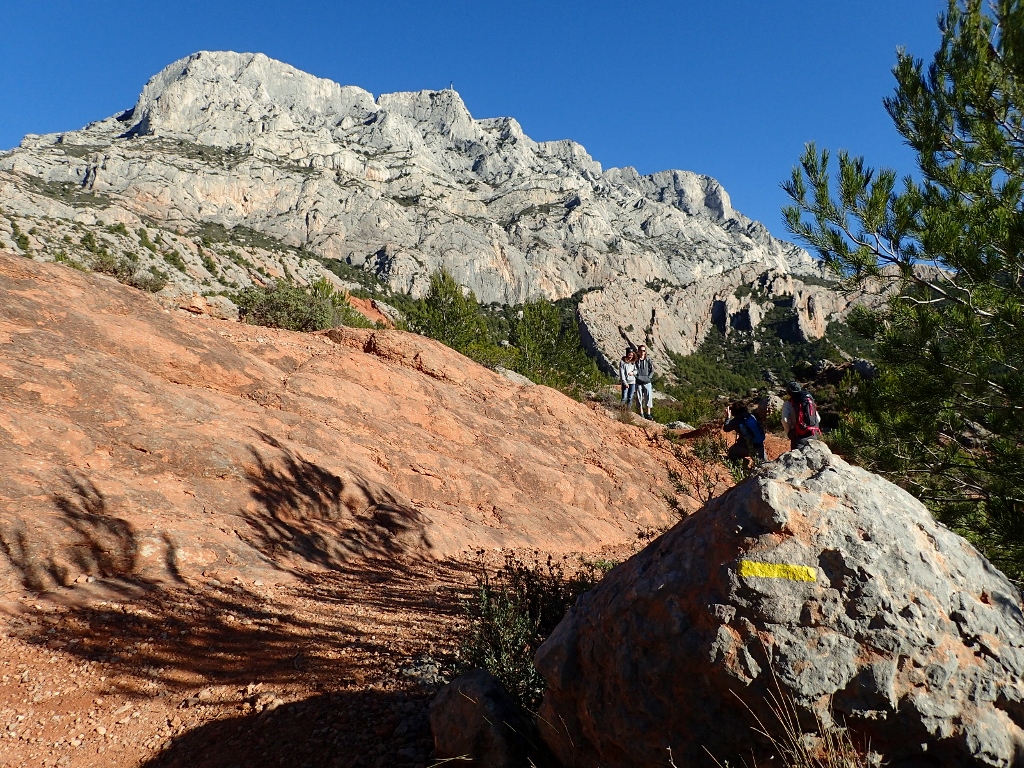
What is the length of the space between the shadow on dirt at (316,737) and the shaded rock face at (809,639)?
39.6 inches

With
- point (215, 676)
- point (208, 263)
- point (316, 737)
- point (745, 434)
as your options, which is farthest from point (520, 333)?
point (208, 263)

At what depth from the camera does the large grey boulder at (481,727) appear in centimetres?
236

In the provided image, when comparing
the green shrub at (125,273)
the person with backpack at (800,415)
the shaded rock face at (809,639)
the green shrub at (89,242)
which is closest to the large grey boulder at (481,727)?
the shaded rock face at (809,639)

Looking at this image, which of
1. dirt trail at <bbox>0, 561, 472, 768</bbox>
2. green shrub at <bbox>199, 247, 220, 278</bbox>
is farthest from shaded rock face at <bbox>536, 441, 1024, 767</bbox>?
green shrub at <bbox>199, 247, 220, 278</bbox>

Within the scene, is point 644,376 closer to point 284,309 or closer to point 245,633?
point 284,309

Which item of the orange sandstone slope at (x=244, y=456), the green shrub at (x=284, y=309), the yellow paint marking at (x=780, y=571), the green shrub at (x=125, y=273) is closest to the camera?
the yellow paint marking at (x=780, y=571)

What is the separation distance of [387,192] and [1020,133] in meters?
121

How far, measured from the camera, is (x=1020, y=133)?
4105mm

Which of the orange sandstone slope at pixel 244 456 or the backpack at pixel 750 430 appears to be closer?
the orange sandstone slope at pixel 244 456

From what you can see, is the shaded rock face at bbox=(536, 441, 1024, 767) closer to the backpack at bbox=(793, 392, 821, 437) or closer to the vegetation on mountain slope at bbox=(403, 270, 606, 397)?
the backpack at bbox=(793, 392, 821, 437)

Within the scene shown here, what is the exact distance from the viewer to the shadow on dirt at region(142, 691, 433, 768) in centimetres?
264

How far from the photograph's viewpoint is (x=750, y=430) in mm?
8062

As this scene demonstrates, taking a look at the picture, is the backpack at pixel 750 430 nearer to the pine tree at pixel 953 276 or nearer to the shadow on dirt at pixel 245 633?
the pine tree at pixel 953 276

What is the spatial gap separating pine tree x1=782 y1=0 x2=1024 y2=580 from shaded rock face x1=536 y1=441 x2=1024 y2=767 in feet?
8.79
